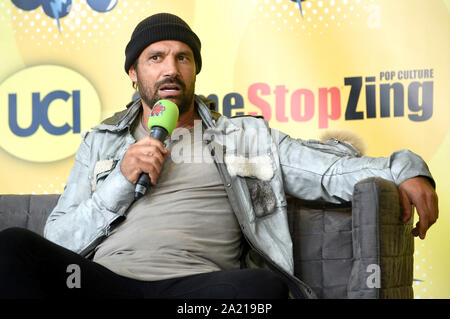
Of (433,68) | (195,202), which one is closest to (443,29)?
(433,68)

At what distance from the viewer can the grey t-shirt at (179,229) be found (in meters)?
1.79

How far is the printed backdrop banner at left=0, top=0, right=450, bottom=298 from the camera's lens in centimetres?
288

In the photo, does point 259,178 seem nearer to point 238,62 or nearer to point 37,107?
point 238,62

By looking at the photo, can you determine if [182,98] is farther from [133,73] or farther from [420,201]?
[420,201]

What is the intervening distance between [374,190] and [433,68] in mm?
1379

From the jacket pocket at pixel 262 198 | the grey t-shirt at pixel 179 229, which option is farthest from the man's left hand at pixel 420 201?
the grey t-shirt at pixel 179 229

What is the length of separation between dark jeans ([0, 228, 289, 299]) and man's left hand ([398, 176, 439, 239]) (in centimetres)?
Result: 45

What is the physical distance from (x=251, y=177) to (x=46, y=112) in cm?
157

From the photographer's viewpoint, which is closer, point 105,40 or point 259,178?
point 259,178

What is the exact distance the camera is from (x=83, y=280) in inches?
63.3

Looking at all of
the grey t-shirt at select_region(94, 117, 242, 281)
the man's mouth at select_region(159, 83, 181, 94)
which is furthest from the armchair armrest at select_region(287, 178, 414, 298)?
the man's mouth at select_region(159, 83, 181, 94)

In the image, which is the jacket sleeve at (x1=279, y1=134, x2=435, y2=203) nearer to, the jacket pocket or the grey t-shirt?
the jacket pocket

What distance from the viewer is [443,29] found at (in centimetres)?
288

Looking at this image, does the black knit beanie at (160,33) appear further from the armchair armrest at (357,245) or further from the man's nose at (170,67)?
the armchair armrest at (357,245)
